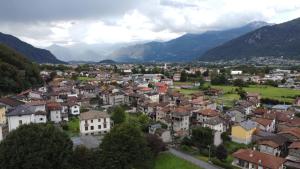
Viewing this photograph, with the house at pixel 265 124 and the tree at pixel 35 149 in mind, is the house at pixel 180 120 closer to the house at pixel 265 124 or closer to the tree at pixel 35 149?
the house at pixel 265 124

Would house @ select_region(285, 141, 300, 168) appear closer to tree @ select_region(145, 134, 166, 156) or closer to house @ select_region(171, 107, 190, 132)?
tree @ select_region(145, 134, 166, 156)

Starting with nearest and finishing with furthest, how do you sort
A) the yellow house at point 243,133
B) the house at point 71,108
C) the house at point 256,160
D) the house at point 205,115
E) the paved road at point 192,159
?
1. the house at point 256,160
2. the paved road at point 192,159
3. the yellow house at point 243,133
4. the house at point 205,115
5. the house at point 71,108

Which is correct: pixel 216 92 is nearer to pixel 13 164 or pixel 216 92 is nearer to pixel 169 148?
pixel 169 148

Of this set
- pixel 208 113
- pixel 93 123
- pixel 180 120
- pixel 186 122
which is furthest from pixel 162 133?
pixel 208 113

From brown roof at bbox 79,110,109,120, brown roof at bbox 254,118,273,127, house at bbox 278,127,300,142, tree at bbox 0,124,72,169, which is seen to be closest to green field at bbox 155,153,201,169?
tree at bbox 0,124,72,169

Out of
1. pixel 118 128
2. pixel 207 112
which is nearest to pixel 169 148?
pixel 118 128

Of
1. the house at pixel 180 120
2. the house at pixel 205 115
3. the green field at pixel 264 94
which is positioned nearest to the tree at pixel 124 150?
the house at pixel 180 120
